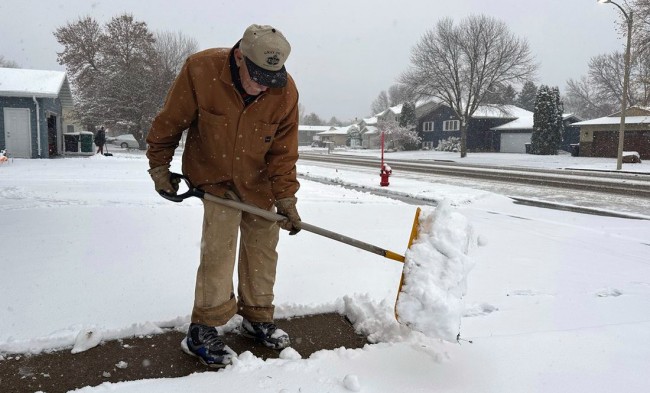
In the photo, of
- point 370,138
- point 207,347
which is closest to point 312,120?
point 370,138

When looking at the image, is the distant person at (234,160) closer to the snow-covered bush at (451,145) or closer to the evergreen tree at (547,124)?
the evergreen tree at (547,124)

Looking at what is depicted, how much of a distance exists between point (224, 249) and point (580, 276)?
320 centimetres

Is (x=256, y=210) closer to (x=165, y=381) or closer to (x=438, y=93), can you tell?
(x=165, y=381)

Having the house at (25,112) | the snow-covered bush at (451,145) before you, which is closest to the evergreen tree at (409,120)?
the snow-covered bush at (451,145)

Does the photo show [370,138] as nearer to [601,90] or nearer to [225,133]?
[601,90]

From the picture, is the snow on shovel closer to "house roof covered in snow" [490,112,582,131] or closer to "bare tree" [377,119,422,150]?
"house roof covered in snow" [490,112,582,131]

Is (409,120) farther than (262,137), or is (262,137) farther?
(409,120)

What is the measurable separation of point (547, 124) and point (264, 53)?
39.4 metres

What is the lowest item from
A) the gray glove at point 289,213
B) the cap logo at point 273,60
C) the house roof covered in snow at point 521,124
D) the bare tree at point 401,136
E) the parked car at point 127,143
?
the gray glove at point 289,213

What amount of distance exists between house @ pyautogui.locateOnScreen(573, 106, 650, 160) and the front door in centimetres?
3330

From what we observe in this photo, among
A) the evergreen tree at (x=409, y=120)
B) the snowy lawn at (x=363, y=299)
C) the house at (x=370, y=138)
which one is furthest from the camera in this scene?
the house at (x=370, y=138)

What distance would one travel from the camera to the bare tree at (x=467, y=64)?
117 ft

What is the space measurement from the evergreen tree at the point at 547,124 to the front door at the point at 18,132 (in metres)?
34.5

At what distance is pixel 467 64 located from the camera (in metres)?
36.3
